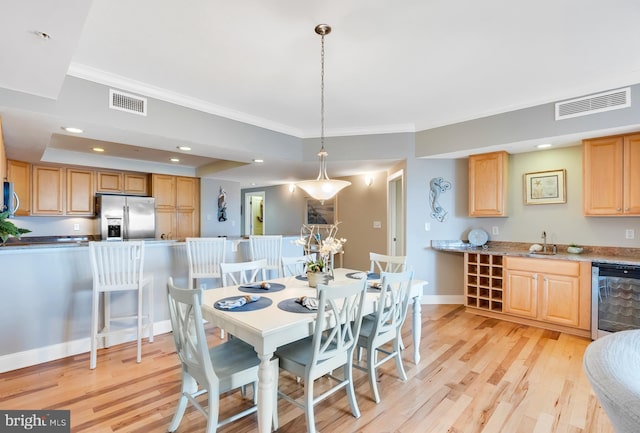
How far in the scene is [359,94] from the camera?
10.6 feet

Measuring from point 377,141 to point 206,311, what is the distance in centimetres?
332

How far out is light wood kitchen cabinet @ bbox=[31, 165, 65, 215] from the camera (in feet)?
16.0

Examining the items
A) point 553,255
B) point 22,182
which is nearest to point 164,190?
point 22,182

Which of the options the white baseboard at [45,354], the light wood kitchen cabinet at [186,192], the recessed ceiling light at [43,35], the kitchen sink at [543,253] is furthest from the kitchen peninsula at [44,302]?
the kitchen sink at [543,253]

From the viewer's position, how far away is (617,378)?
1.66 feet

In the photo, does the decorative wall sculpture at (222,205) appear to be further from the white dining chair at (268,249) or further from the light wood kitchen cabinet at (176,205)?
the white dining chair at (268,249)

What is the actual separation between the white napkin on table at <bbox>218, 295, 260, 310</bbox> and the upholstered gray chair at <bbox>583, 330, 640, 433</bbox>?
5.80 ft

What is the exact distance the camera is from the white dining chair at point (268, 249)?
12.6 feet

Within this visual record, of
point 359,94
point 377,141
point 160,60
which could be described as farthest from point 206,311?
point 377,141

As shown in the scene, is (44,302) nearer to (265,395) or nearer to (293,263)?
(293,263)

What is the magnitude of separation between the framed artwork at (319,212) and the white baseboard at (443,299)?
276 cm

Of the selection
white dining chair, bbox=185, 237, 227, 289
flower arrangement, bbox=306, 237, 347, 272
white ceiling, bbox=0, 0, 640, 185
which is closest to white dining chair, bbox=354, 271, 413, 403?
flower arrangement, bbox=306, 237, 347, 272

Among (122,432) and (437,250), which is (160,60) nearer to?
(122,432)

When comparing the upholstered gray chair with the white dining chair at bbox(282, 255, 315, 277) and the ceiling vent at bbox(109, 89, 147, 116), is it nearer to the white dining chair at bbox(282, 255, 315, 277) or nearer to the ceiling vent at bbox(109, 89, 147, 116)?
the white dining chair at bbox(282, 255, 315, 277)
